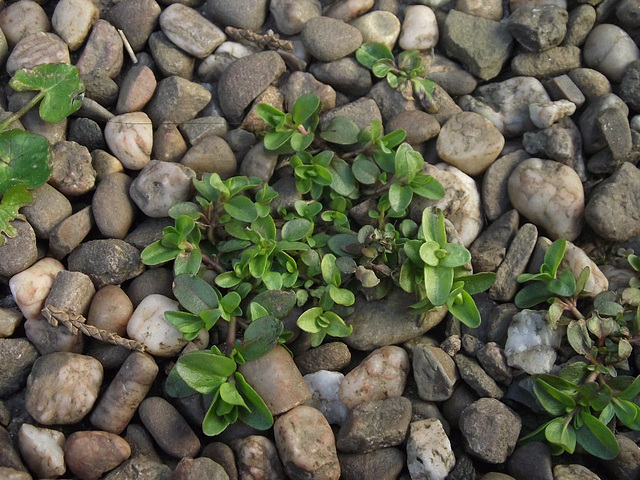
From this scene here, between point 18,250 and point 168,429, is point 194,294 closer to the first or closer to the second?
point 168,429

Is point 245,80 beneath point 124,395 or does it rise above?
above

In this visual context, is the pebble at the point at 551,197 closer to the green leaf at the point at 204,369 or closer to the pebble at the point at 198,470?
the green leaf at the point at 204,369

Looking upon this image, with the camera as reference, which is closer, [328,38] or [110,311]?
[110,311]

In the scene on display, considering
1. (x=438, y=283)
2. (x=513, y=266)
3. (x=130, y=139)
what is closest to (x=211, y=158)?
(x=130, y=139)

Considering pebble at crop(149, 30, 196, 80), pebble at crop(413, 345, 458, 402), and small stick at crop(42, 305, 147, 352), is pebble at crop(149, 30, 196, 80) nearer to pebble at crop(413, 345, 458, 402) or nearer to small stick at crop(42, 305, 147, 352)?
small stick at crop(42, 305, 147, 352)

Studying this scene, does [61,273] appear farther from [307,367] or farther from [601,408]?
[601,408]

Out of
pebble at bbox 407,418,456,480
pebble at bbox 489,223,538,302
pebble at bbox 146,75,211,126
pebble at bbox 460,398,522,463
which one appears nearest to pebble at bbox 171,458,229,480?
pebble at bbox 407,418,456,480

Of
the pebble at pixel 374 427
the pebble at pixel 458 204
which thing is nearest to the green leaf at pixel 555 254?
the pebble at pixel 458 204
